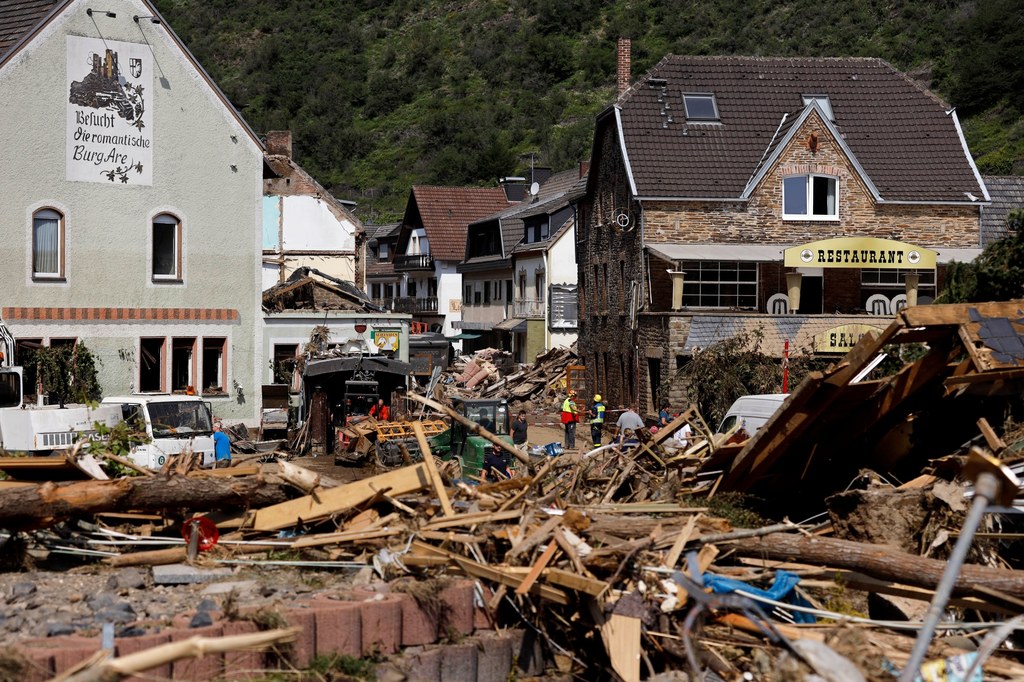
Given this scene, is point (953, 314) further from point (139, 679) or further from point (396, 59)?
point (396, 59)

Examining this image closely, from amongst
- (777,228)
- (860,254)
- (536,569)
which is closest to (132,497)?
(536,569)

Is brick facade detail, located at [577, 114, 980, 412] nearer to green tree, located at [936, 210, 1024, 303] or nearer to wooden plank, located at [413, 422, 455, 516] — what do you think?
green tree, located at [936, 210, 1024, 303]

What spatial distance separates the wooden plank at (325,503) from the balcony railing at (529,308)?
1724 inches

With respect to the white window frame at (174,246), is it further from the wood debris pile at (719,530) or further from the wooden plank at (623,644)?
the wooden plank at (623,644)

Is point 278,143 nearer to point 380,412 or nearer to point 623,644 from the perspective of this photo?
point 380,412

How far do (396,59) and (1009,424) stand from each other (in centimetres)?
12742

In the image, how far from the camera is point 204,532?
12.8 m

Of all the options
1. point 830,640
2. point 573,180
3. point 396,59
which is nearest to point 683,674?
point 830,640

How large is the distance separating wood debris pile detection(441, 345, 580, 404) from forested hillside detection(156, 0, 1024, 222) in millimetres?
28779

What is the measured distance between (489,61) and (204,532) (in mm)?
117148

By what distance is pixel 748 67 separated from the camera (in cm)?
3934

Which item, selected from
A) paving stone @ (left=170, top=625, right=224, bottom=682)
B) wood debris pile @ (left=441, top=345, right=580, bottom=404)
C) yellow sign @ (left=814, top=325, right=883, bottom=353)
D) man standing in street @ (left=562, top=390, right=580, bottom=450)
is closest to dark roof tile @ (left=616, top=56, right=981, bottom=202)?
yellow sign @ (left=814, top=325, right=883, bottom=353)

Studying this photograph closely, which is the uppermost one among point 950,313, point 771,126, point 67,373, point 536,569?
point 771,126

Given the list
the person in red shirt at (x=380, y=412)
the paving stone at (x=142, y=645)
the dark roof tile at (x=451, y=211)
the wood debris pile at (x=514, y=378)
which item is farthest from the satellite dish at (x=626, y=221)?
the dark roof tile at (x=451, y=211)
